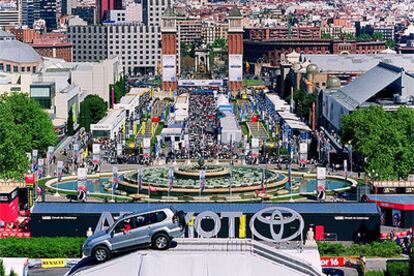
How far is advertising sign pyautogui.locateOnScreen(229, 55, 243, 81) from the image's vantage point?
94.3 metres

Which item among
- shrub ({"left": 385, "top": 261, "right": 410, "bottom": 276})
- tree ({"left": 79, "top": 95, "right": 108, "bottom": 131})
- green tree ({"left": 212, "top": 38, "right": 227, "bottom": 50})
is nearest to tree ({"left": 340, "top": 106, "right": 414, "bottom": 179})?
shrub ({"left": 385, "top": 261, "right": 410, "bottom": 276})

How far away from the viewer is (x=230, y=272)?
13.9m

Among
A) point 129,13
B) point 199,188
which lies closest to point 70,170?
point 199,188

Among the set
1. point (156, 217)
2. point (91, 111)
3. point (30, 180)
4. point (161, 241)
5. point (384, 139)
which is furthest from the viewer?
point (91, 111)

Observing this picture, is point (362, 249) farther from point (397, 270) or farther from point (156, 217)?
point (156, 217)

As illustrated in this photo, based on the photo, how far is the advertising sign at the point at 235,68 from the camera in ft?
309

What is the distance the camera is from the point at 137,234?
15.7 meters

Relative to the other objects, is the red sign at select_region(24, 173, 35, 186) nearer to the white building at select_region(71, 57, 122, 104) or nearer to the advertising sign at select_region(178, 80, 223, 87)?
the white building at select_region(71, 57, 122, 104)

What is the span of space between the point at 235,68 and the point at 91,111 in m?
29.6

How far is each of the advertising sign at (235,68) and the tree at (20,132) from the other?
150 ft

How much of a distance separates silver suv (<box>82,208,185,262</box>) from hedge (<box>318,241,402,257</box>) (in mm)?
12525

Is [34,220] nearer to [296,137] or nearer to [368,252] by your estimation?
[368,252]

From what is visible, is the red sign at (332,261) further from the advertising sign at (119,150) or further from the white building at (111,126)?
the white building at (111,126)

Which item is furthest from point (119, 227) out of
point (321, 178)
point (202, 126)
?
point (202, 126)
